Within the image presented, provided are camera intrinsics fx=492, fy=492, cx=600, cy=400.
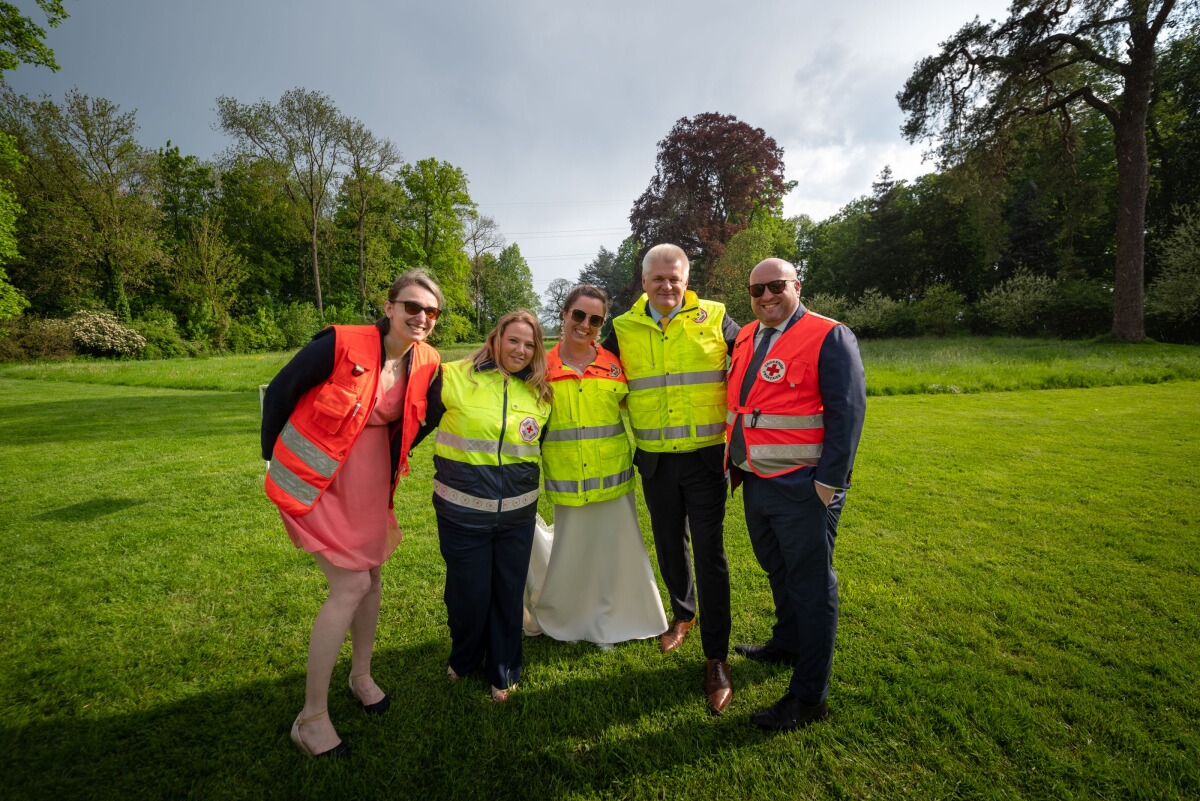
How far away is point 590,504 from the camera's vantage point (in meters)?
3.20

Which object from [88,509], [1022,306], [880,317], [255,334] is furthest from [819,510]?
[255,334]

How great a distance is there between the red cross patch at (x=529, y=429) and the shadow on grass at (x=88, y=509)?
5893 millimetres

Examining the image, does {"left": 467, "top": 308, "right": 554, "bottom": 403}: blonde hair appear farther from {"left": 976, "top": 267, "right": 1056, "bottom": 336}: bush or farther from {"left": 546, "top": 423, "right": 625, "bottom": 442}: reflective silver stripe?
{"left": 976, "top": 267, "right": 1056, "bottom": 336}: bush

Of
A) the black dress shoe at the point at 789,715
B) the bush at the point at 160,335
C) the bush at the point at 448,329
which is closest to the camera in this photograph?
the black dress shoe at the point at 789,715

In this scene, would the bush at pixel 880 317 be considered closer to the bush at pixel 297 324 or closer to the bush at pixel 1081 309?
the bush at pixel 1081 309

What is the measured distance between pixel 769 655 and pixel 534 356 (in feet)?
7.81

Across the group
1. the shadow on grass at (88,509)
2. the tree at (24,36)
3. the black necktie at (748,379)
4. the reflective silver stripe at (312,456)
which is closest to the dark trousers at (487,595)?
the reflective silver stripe at (312,456)

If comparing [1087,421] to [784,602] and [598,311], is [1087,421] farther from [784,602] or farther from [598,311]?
[598,311]

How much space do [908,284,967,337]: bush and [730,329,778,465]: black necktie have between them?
102ft

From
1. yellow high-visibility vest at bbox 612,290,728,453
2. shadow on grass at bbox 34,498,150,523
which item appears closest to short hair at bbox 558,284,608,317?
yellow high-visibility vest at bbox 612,290,728,453

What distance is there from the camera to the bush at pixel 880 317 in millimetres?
29688

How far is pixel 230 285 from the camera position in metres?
31.2

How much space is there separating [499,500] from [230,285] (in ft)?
123

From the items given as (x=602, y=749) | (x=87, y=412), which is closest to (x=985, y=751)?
(x=602, y=749)
